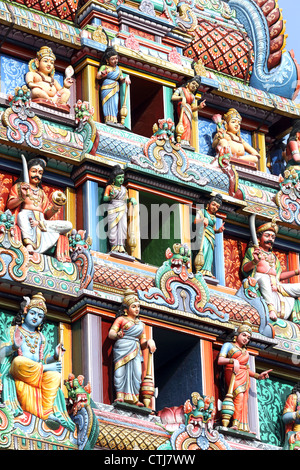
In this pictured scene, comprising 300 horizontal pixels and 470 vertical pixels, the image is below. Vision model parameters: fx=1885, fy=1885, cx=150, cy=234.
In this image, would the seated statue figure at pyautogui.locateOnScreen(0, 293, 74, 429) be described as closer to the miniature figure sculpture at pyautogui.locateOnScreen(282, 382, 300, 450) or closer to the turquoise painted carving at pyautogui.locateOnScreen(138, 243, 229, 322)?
the turquoise painted carving at pyautogui.locateOnScreen(138, 243, 229, 322)

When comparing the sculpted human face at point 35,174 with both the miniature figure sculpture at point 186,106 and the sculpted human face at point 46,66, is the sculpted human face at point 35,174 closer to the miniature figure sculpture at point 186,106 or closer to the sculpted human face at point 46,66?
the sculpted human face at point 46,66

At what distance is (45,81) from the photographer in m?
31.2

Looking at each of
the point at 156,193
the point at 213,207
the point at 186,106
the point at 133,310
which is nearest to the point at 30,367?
the point at 133,310

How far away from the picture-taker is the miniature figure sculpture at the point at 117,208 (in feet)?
98.8

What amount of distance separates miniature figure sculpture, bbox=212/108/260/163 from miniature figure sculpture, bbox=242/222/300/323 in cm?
152

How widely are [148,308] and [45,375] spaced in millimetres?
2615

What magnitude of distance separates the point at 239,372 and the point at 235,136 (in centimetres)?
513

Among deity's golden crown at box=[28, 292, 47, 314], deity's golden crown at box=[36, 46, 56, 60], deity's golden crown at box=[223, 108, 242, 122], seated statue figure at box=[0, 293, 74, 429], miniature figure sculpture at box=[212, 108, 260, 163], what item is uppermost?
deity's golden crown at box=[36, 46, 56, 60]

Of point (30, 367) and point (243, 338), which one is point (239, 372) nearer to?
point (243, 338)

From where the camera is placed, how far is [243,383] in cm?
2989

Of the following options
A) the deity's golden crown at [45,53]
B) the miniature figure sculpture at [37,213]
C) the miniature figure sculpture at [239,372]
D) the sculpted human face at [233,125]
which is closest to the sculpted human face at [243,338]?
the miniature figure sculpture at [239,372]

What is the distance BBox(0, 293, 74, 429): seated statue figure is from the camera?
89.2 feet

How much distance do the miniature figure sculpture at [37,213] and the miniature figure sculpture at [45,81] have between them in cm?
153

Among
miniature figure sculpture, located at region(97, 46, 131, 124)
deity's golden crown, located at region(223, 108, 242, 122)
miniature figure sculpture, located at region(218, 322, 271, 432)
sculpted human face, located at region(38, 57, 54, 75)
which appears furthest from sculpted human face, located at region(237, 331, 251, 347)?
sculpted human face, located at region(38, 57, 54, 75)
